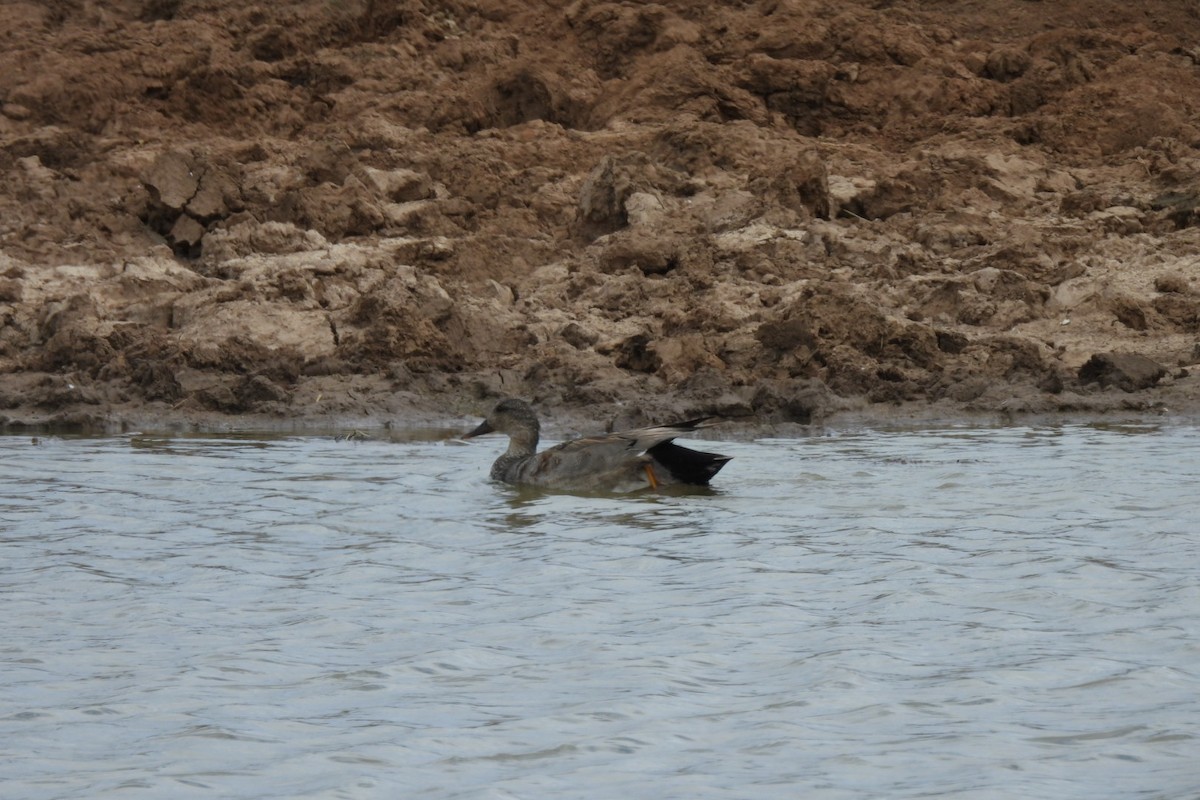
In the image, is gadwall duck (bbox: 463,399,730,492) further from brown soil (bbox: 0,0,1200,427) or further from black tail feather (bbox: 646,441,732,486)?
brown soil (bbox: 0,0,1200,427)

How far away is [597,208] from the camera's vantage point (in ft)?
48.0

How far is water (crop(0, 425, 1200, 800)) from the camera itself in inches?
167

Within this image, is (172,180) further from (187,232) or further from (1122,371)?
(1122,371)

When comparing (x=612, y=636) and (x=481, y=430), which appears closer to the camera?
(x=612, y=636)

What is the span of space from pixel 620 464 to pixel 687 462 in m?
0.37

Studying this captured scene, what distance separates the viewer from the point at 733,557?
6863mm

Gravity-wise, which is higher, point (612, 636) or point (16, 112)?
point (16, 112)

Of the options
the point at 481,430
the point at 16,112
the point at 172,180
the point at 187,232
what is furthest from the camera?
the point at 16,112

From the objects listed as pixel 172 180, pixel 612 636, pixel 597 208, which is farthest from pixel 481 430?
pixel 172 180

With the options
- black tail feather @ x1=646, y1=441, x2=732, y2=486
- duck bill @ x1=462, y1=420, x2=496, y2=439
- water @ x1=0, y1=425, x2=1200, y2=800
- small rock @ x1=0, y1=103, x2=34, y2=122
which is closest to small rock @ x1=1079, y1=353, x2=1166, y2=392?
water @ x1=0, y1=425, x2=1200, y2=800

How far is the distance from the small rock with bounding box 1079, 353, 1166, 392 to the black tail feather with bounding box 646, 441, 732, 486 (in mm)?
4200

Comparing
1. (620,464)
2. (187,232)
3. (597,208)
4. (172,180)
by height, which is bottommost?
(620,464)

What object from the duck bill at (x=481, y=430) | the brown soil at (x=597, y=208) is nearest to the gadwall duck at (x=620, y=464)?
the duck bill at (x=481, y=430)

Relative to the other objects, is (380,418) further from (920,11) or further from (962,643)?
(920,11)
